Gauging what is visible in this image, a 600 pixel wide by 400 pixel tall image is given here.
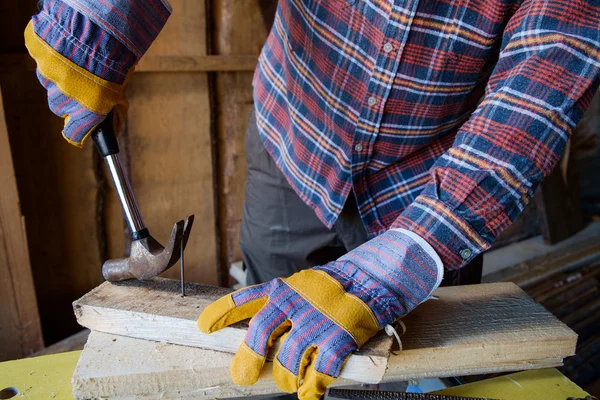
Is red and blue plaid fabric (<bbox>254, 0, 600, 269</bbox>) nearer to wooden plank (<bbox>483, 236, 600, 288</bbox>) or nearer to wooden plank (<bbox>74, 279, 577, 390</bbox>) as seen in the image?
wooden plank (<bbox>74, 279, 577, 390</bbox>)

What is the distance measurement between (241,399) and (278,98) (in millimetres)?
755

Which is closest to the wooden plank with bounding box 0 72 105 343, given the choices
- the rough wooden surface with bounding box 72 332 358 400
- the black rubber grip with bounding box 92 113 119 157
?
the black rubber grip with bounding box 92 113 119 157

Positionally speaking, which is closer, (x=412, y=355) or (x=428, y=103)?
(x=412, y=355)

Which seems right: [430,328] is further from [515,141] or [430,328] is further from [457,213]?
[515,141]

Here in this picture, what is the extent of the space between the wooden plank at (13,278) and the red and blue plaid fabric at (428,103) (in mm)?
916

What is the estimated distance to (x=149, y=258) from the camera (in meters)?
0.97

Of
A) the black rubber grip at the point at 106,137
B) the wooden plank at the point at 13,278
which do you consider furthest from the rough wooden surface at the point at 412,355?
the wooden plank at the point at 13,278

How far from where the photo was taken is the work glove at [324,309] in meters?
0.73

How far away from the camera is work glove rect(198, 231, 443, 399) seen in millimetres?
733

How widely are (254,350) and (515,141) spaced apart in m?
0.56

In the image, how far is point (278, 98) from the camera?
134 cm

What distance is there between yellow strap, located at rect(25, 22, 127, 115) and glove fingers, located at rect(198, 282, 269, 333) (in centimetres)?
43

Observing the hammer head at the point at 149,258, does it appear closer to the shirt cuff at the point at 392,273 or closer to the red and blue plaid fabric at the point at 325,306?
the red and blue plaid fabric at the point at 325,306

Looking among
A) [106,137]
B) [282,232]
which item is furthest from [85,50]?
[282,232]
